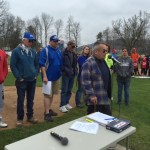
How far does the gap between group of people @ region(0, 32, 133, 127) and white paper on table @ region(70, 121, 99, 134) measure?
0.94 m

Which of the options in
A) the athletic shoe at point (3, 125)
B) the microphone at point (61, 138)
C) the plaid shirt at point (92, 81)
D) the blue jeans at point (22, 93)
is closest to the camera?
the microphone at point (61, 138)

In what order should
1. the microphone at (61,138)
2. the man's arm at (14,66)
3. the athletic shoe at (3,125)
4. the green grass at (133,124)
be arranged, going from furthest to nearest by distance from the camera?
the athletic shoe at (3,125), the man's arm at (14,66), the green grass at (133,124), the microphone at (61,138)

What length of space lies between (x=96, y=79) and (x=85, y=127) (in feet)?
4.31

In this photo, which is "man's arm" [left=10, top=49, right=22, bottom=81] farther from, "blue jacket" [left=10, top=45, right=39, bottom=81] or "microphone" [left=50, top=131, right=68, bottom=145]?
"microphone" [left=50, top=131, right=68, bottom=145]

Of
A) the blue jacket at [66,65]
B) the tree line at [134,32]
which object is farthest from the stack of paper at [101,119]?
the tree line at [134,32]

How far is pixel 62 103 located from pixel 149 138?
2.51 m

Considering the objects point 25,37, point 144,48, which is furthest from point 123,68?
point 144,48

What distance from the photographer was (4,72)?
233 inches

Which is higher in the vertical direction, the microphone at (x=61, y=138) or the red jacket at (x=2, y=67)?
the red jacket at (x=2, y=67)

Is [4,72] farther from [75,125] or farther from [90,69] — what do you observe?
[75,125]

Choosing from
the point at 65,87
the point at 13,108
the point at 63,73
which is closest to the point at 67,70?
the point at 63,73

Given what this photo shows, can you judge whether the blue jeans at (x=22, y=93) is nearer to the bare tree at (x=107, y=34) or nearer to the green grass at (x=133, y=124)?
the green grass at (x=133, y=124)

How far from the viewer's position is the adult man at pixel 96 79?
189 inches

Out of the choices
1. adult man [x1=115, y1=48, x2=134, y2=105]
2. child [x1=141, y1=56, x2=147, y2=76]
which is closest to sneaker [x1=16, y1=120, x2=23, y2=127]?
adult man [x1=115, y1=48, x2=134, y2=105]
